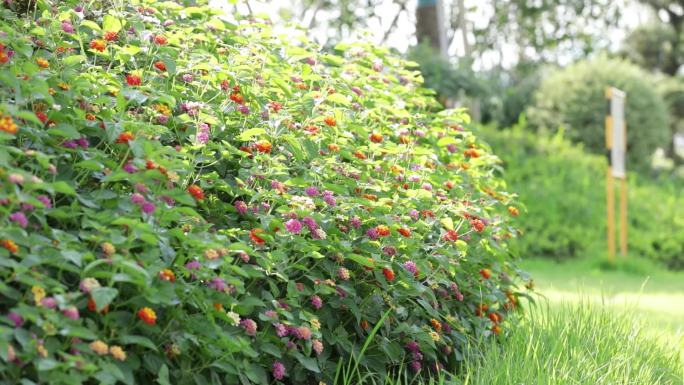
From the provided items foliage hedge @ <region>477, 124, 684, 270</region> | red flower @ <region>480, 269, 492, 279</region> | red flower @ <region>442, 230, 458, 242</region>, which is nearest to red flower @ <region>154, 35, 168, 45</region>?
red flower @ <region>442, 230, 458, 242</region>

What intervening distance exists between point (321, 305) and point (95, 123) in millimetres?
838

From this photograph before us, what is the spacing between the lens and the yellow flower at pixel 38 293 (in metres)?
2.06

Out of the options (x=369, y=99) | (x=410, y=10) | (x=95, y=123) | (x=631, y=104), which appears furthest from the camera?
(x=410, y=10)

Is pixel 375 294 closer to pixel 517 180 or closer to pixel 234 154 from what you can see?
pixel 234 154

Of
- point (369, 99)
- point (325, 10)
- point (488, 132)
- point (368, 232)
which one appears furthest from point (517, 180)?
point (325, 10)

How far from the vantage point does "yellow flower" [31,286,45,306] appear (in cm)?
206

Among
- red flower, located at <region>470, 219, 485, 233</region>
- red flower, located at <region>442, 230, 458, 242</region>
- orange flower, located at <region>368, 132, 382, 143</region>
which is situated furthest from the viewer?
orange flower, located at <region>368, 132, 382, 143</region>

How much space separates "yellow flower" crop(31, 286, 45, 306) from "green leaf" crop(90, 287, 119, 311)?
10 centimetres

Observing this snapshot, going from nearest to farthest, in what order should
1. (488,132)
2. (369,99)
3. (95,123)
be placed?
1. (95,123)
2. (369,99)
3. (488,132)

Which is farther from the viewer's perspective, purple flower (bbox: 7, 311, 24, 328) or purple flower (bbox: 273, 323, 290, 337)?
purple flower (bbox: 273, 323, 290, 337)

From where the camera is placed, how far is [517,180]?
11.3 metres

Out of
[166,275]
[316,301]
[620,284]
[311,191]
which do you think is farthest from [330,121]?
[620,284]

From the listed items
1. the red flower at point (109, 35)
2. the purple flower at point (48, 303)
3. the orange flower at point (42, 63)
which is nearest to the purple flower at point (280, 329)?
the purple flower at point (48, 303)

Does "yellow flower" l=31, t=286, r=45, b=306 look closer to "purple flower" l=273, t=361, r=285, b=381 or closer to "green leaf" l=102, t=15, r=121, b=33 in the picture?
"purple flower" l=273, t=361, r=285, b=381
